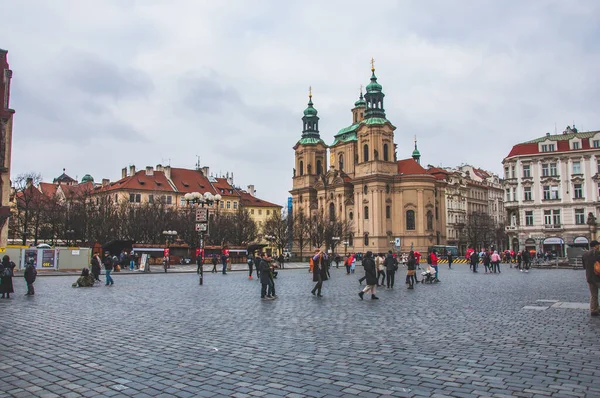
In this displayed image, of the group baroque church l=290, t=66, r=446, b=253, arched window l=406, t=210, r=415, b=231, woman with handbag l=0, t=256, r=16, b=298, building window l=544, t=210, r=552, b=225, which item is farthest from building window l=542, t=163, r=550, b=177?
woman with handbag l=0, t=256, r=16, b=298

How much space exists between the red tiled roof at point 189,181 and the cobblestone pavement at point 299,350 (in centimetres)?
9164

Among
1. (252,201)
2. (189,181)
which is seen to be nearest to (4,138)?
(189,181)

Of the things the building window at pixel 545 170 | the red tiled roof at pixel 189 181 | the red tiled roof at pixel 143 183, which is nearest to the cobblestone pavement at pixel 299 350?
the building window at pixel 545 170

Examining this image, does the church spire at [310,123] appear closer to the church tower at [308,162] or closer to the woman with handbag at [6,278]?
the church tower at [308,162]

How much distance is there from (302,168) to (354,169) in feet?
47.2

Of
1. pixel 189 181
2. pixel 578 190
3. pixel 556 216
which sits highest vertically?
pixel 189 181

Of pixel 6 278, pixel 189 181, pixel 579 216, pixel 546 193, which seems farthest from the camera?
pixel 189 181

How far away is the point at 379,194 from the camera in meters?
94.4

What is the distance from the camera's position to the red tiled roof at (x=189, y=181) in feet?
351

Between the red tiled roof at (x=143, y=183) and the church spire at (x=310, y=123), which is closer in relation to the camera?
the red tiled roof at (x=143, y=183)

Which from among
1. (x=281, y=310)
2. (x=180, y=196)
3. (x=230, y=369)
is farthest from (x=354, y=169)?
(x=230, y=369)

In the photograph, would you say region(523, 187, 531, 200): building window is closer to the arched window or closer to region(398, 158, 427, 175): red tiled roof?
the arched window

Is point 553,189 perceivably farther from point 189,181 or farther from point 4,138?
point 189,181

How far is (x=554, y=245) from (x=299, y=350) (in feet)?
232
